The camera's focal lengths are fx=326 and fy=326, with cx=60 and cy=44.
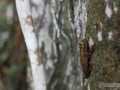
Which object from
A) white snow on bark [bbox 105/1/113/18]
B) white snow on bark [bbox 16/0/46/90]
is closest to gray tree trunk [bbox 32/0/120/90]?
white snow on bark [bbox 105/1/113/18]

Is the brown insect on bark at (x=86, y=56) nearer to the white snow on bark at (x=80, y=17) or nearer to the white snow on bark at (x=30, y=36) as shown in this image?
the white snow on bark at (x=80, y=17)

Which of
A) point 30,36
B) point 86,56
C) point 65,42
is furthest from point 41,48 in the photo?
point 86,56

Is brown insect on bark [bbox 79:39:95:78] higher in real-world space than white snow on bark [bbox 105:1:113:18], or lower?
lower

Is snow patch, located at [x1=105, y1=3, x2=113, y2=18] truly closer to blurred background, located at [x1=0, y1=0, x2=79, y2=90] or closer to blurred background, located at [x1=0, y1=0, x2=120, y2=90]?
blurred background, located at [x1=0, y1=0, x2=120, y2=90]

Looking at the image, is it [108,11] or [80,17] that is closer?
[108,11]

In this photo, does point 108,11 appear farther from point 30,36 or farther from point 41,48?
point 41,48

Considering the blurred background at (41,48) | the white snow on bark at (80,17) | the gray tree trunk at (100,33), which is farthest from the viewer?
the blurred background at (41,48)

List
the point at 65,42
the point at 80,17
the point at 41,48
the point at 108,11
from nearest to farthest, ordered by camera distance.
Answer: the point at 108,11, the point at 80,17, the point at 65,42, the point at 41,48

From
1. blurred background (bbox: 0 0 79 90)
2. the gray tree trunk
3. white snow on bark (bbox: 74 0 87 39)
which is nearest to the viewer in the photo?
the gray tree trunk

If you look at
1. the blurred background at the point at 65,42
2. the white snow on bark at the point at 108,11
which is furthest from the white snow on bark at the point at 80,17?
the white snow on bark at the point at 108,11

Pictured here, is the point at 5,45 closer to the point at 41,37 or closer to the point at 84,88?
the point at 41,37

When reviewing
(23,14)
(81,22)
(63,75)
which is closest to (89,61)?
(81,22)
